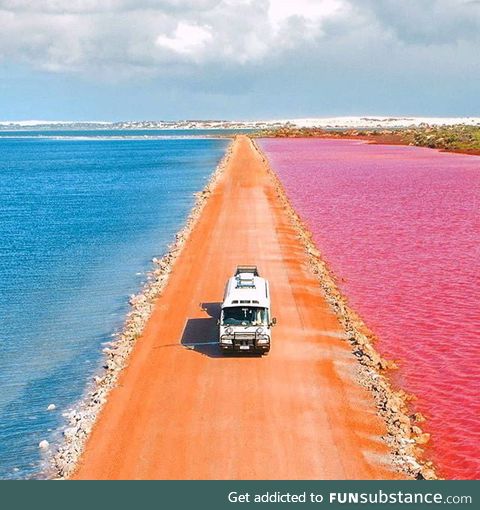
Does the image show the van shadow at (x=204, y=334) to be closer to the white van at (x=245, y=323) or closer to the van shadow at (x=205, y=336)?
the van shadow at (x=205, y=336)

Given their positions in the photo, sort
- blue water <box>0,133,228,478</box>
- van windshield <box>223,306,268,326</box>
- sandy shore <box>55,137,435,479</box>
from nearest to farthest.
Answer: sandy shore <box>55,137,435,479</box> → blue water <box>0,133,228,478</box> → van windshield <box>223,306,268,326</box>

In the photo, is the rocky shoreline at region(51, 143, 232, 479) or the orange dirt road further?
the rocky shoreline at region(51, 143, 232, 479)

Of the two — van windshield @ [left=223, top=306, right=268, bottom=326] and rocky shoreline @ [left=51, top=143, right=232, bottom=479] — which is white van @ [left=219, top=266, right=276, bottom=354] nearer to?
van windshield @ [left=223, top=306, right=268, bottom=326]

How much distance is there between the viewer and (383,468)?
18.4 metres

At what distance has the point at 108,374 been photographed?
82.8 ft

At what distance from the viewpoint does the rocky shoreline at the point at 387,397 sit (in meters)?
18.9

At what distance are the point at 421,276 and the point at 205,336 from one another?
16.1 metres

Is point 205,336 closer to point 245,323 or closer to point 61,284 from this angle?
point 245,323

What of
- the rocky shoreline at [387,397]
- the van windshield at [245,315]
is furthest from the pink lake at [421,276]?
the van windshield at [245,315]

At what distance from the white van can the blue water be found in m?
5.43

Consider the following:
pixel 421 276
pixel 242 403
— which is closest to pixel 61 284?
pixel 421 276

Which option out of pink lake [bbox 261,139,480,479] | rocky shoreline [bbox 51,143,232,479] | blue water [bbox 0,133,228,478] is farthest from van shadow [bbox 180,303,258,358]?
pink lake [bbox 261,139,480,479]

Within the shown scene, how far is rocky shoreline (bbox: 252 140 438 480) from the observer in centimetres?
1894
